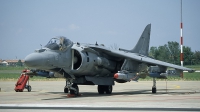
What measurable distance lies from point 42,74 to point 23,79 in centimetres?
206

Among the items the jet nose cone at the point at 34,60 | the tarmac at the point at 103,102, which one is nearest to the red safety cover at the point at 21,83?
the tarmac at the point at 103,102

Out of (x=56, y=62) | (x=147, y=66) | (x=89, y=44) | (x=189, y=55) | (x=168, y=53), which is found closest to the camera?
(x=56, y=62)

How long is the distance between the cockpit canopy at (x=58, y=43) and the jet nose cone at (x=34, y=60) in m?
1.26

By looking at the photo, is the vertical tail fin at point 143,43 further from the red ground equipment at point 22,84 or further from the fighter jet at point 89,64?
the red ground equipment at point 22,84

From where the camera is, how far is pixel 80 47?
1895 cm

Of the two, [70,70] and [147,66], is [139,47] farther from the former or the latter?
[70,70]

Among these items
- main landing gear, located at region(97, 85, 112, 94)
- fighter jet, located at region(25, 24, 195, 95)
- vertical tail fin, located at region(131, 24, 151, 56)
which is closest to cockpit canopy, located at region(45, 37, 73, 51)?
fighter jet, located at region(25, 24, 195, 95)

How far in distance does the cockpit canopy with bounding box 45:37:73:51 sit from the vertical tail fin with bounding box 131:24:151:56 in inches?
280

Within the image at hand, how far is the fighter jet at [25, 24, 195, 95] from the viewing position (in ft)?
55.9

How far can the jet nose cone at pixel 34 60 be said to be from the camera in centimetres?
1569

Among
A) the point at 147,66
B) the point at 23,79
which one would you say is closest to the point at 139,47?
the point at 147,66

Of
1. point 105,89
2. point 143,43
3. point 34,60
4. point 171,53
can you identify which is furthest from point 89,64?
point 171,53

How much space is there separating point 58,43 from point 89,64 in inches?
84.6

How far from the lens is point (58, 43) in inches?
699
